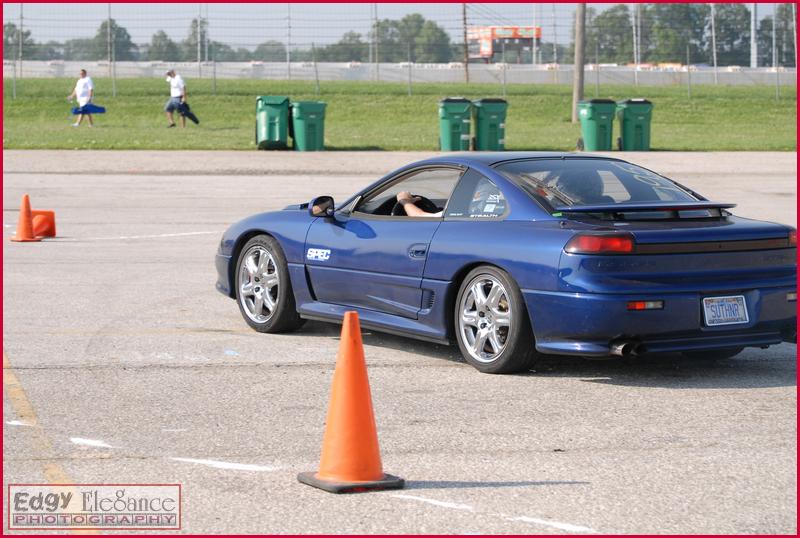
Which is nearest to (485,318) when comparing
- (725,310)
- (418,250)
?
(418,250)

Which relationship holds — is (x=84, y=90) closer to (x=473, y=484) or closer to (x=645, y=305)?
(x=645, y=305)

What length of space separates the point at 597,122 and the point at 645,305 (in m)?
24.6

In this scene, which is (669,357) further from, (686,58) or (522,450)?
(686,58)

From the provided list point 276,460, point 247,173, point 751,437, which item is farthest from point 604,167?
point 247,173

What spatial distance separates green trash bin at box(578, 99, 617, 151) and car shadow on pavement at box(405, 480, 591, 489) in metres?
26.3

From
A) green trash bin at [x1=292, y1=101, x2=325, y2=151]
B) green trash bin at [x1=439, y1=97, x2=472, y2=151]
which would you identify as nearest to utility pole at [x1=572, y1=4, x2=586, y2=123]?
green trash bin at [x1=439, y1=97, x2=472, y2=151]

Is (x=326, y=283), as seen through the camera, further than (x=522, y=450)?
Yes

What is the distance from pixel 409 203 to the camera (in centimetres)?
895

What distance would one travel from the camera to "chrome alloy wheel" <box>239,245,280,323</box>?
374 inches

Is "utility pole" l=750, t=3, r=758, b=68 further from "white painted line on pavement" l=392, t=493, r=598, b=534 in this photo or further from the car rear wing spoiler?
"white painted line on pavement" l=392, t=493, r=598, b=534

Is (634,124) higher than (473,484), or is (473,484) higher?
(634,124)

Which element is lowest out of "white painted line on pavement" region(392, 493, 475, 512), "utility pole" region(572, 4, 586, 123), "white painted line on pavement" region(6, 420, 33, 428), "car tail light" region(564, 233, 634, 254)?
"white painted line on pavement" region(392, 493, 475, 512)

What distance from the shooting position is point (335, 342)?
361 inches

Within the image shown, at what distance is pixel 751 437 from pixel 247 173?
67.8 feet
